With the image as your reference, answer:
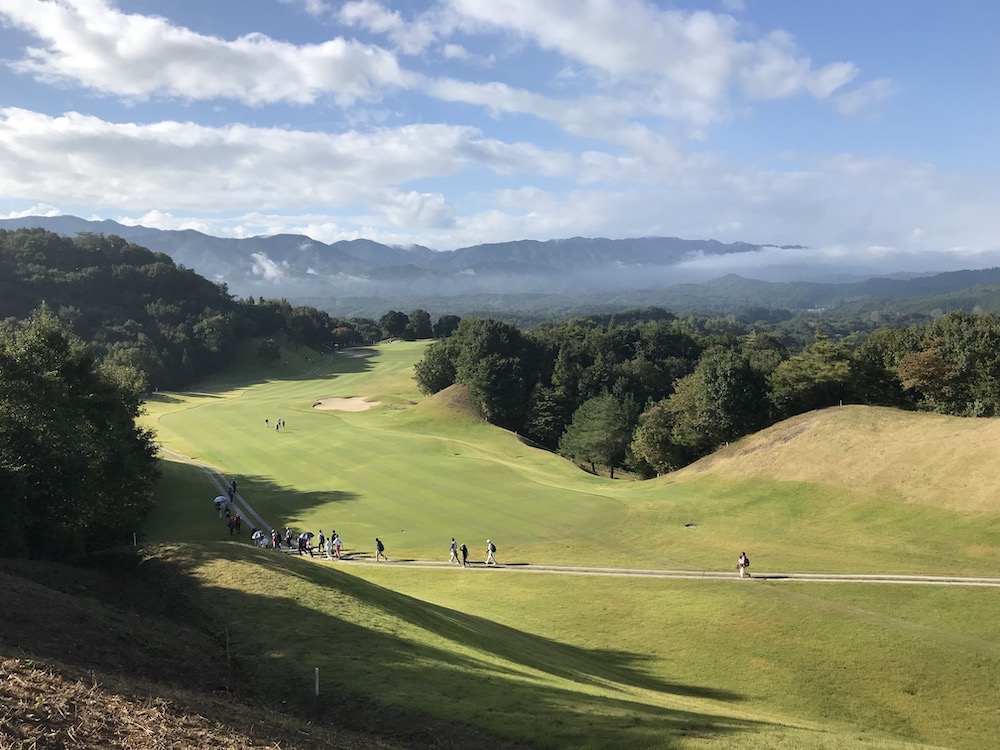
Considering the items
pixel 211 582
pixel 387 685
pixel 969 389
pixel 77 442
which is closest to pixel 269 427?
pixel 77 442

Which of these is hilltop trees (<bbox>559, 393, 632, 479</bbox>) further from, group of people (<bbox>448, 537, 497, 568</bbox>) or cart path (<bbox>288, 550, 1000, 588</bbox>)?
cart path (<bbox>288, 550, 1000, 588</bbox>)

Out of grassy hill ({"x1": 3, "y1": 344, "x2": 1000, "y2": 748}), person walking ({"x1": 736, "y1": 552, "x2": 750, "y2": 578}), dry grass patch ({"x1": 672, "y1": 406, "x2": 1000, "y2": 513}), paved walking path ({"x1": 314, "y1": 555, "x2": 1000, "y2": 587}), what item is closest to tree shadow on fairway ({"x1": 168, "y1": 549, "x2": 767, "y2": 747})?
grassy hill ({"x1": 3, "y1": 344, "x2": 1000, "y2": 748})

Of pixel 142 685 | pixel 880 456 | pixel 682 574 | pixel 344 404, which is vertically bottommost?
pixel 682 574

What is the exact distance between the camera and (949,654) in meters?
21.3

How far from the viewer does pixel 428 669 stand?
1488 cm

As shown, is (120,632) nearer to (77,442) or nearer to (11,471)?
(11,471)

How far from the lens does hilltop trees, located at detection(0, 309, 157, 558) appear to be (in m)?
22.8

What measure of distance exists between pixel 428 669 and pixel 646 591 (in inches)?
635

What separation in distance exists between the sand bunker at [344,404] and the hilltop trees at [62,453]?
5066 centimetres

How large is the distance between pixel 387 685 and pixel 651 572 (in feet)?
67.4

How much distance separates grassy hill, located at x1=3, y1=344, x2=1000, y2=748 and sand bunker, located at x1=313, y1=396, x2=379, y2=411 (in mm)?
30802

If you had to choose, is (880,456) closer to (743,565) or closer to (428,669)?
(743,565)

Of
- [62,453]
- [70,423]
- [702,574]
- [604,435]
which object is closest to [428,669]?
[702,574]

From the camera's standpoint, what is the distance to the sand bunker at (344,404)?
90.9 meters
